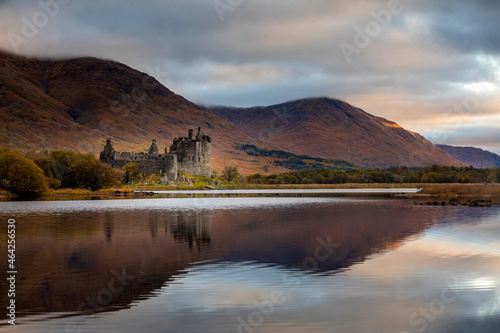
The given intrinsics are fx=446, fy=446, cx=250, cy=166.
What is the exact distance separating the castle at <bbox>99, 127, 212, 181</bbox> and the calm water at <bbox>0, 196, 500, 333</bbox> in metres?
72.5

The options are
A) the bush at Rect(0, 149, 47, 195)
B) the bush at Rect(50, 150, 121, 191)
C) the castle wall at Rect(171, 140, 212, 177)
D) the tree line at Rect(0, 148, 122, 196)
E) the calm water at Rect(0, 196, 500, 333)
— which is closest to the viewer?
the calm water at Rect(0, 196, 500, 333)

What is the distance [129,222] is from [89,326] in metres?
23.3

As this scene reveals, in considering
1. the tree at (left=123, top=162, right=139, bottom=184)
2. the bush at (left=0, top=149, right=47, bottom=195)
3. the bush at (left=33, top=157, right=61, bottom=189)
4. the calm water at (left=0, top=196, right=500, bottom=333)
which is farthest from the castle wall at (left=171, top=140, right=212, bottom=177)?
the calm water at (left=0, top=196, right=500, bottom=333)

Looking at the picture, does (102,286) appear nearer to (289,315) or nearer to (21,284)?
(21,284)

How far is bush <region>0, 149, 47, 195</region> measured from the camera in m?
63.0

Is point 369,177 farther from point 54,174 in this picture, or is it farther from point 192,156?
point 54,174

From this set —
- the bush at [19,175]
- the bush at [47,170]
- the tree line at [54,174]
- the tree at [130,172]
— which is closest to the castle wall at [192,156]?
the tree at [130,172]

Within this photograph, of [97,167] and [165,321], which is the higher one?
[97,167]

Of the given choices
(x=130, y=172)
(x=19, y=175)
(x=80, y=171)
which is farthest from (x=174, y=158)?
(x=19, y=175)

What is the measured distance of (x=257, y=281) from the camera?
14445 mm

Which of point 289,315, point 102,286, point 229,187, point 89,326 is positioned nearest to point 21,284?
point 102,286

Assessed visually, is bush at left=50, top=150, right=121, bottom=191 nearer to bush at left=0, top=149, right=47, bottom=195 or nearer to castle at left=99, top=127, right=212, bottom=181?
bush at left=0, top=149, right=47, bottom=195

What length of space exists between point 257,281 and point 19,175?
60517mm

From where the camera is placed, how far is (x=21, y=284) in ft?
45.6
